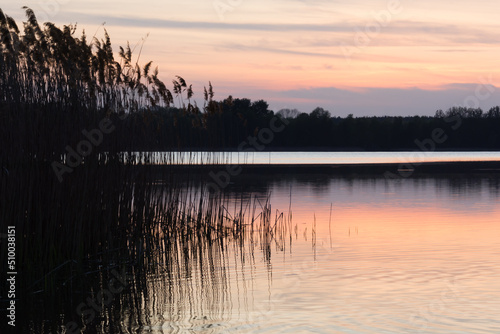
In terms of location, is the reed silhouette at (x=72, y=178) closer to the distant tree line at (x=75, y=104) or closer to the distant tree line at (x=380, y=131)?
the distant tree line at (x=75, y=104)

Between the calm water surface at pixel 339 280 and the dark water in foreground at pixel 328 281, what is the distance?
0.7 inches

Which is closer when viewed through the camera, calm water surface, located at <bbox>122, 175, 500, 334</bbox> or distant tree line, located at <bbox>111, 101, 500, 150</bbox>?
calm water surface, located at <bbox>122, 175, 500, 334</bbox>

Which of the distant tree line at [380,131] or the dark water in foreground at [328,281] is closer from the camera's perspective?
the dark water in foreground at [328,281]

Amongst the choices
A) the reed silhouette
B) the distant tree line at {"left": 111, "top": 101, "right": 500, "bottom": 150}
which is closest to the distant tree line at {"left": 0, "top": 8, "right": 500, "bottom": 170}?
the reed silhouette

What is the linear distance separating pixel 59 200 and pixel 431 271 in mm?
5467

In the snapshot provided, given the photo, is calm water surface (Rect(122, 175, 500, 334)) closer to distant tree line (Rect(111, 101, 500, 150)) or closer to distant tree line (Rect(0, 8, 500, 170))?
distant tree line (Rect(0, 8, 500, 170))

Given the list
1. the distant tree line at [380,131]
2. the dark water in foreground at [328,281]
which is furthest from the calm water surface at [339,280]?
the distant tree line at [380,131]

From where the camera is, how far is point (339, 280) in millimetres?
10180

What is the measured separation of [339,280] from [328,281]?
17 cm

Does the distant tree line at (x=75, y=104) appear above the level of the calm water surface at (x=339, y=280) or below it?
above

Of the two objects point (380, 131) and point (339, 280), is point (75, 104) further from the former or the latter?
point (380, 131)

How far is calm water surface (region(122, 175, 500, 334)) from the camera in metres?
7.97

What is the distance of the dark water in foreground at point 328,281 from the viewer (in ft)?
26.2

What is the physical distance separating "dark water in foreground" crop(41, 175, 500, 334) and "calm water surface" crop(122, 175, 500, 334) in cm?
2
